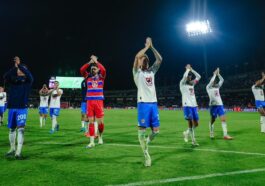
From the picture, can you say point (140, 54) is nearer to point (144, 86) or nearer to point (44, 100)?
point (144, 86)

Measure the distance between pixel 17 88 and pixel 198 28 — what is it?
47.7 m

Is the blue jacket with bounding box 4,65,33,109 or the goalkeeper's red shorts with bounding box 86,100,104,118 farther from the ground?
the blue jacket with bounding box 4,65,33,109

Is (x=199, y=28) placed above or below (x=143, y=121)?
above

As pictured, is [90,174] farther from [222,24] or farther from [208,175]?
[222,24]

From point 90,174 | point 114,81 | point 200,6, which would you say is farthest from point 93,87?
→ point 114,81

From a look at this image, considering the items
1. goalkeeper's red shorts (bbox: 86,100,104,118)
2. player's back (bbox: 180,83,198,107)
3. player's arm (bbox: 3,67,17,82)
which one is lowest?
goalkeeper's red shorts (bbox: 86,100,104,118)

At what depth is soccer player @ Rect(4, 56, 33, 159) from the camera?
775cm

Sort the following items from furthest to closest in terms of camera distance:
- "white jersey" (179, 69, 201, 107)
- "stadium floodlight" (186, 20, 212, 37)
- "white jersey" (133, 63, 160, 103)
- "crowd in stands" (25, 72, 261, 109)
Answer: "crowd in stands" (25, 72, 261, 109) < "stadium floodlight" (186, 20, 212, 37) < "white jersey" (179, 69, 201, 107) < "white jersey" (133, 63, 160, 103)

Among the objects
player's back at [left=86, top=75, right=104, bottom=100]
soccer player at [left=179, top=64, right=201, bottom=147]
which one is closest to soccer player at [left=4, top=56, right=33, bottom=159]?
player's back at [left=86, top=75, right=104, bottom=100]

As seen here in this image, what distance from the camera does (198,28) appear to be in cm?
5100

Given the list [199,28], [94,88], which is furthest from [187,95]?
[199,28]

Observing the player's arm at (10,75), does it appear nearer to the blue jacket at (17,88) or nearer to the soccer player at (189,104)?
the blue jacket at (17,88)

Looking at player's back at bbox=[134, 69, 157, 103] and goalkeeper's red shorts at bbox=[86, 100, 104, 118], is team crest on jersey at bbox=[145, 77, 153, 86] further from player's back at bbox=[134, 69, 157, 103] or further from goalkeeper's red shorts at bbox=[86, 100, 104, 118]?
goalkeeper's red shorts at bbox=[86, 100, 104, 118]

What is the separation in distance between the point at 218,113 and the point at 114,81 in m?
88.3
